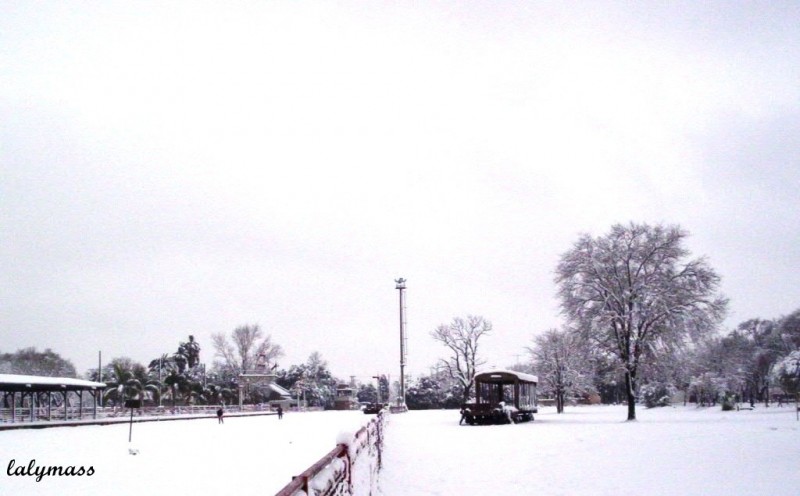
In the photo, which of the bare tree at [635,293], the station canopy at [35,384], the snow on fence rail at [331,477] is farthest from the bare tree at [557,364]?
the snow on fence rail at [331,477]

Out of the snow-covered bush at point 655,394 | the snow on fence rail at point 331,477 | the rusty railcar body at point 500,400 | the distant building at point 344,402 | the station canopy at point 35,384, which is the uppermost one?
the snow on fence rail at point 331,477

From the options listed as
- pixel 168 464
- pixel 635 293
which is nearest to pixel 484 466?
pixel 168 464

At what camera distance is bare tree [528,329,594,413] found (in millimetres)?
68500

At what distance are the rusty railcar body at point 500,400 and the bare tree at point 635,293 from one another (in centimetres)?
535

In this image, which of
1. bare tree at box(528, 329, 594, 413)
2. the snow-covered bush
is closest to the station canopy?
bare tree at box(528, 329, 594, 413)

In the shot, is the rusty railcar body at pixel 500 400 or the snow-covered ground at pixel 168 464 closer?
the snow-covered ground at pixel 168 464

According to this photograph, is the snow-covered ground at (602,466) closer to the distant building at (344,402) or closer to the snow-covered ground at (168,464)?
the snow-covered ground at (168,464)

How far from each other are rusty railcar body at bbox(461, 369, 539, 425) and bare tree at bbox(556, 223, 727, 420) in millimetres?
5348

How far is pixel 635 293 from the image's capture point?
39.2 meters

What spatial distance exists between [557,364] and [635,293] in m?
31.2

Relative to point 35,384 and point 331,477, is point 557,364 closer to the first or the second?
point 35,384

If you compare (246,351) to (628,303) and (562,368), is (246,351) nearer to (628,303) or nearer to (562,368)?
(562,368)

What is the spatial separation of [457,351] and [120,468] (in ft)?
201

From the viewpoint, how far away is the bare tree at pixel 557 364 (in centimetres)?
6850
